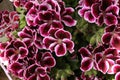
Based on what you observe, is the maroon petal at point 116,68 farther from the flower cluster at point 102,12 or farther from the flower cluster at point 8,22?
the flower cluster at point 8,22

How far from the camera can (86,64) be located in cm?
93

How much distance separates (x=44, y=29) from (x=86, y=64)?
17 cm

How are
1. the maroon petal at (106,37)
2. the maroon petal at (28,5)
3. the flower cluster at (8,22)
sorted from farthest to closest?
the flower cluster at (8,22) < the maroon petal at (28,5) < the maroon petal at (106,37)

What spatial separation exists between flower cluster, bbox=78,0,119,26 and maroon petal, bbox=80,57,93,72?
0.12 meters

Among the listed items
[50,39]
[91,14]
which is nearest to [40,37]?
[50,39]

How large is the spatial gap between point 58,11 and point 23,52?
6.7 inches

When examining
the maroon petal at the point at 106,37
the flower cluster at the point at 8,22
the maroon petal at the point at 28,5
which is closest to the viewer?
the maroon petal at the point at 106,37

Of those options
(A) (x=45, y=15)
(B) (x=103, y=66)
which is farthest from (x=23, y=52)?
(B) (x=103, y=66)

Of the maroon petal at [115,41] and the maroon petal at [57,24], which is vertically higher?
the maroon petal at [57,24]

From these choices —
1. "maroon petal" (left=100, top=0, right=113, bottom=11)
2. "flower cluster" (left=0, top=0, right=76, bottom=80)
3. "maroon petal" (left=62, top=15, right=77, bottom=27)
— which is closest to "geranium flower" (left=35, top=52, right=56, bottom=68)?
"flower cluster" (left=0, top=0, right=76, bottom=80)

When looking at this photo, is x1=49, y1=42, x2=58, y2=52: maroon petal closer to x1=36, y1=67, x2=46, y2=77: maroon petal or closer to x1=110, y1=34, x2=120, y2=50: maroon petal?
x1=36, y1=67, x2=46, y2=77: maroon petal

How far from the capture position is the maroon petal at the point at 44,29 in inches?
36.3

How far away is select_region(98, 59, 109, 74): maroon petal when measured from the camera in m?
0.91

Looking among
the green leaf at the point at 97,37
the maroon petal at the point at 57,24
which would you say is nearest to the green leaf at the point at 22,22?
the maroon petal at the point at 57,24
